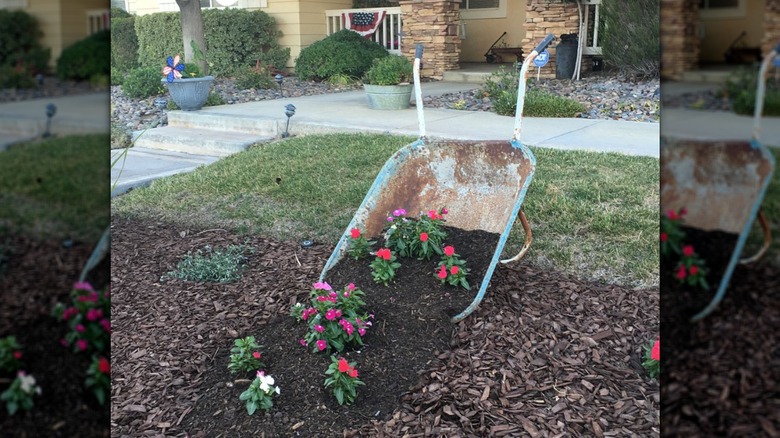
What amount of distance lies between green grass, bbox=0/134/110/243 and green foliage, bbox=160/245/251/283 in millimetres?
2929

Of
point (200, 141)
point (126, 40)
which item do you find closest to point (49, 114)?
point (200, 141)

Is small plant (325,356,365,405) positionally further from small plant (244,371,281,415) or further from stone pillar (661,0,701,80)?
stone pillar (661,0,701,80)

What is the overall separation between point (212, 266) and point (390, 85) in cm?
560

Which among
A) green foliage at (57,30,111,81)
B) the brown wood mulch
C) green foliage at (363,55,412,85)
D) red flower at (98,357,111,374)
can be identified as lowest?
the brown wood mulch

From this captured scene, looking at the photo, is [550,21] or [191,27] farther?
[550,21]

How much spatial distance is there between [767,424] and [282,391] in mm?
2068

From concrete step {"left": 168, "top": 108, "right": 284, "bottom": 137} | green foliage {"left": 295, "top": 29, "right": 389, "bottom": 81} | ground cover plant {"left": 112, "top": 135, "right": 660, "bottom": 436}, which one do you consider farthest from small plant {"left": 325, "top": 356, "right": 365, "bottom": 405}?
green foliage {"left": 295, "top": 29, "right": 389, "bottom": 81}

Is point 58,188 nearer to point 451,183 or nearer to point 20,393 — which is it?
point 20,393

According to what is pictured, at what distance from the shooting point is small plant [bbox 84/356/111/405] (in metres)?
0.92

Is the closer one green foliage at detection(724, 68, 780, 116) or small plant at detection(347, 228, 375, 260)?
green foliage at detection(724, 68, 780, 116)

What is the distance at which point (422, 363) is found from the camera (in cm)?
280

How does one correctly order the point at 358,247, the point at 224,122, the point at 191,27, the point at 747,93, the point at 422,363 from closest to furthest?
the point at 747,93 → the point at 422,363 → the point at 358,247 → the point at 224,122 → the point at 191,27

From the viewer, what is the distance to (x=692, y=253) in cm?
84

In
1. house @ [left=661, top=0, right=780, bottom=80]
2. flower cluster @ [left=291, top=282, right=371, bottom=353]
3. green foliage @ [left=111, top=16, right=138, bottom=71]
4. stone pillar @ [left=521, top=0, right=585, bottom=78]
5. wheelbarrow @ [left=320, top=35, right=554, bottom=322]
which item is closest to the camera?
house @ [left=661, top=0, right=780, bottom=80]
